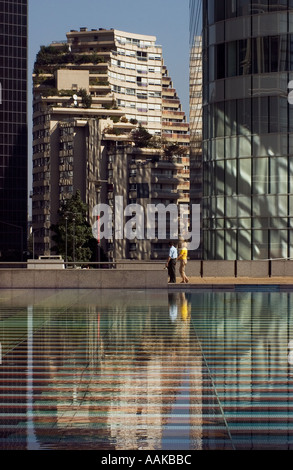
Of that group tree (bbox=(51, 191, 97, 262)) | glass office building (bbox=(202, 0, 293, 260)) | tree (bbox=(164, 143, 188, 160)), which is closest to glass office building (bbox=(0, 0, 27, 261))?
tree (bbox=(164, 143, 188, 160))

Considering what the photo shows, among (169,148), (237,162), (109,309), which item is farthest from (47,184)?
(109,309)

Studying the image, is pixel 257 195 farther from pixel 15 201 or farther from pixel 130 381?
pixel 15 201

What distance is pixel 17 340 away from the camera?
2077 centimetres

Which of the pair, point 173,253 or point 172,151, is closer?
point 173,253

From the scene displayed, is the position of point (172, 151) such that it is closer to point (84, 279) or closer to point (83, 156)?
point (83, 156)

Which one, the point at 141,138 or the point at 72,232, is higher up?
the point at 141,138

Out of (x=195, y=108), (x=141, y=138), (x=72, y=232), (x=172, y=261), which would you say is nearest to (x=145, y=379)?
(x=172, y=261)

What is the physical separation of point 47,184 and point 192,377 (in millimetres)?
176599

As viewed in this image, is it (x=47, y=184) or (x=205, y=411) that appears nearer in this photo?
(x=205, y=411)

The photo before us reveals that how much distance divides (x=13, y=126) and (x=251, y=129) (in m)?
127

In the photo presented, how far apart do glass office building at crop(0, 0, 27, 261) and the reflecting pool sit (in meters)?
158

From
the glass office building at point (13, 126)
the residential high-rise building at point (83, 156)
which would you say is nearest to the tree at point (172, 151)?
the residential high-rise building at point (83, 156)

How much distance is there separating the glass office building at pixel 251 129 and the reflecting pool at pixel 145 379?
123 feet

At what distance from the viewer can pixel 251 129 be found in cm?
6669
